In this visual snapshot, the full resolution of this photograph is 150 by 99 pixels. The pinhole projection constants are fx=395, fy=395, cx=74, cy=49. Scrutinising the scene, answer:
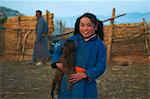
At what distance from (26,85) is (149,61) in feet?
21.9

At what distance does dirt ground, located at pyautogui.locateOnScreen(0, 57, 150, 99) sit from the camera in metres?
7.77

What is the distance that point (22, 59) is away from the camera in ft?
49.0

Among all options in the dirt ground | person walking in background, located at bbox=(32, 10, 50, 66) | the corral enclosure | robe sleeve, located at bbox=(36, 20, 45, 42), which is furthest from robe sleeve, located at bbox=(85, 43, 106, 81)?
the corral enclosure

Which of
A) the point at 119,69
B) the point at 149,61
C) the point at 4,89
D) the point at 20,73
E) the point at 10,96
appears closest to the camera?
the point at 10,96

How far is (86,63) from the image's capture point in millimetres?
3910

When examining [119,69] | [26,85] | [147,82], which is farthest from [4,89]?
[119,69]

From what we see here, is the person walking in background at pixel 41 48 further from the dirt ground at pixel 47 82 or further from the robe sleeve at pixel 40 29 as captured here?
the dirt ground at pixel 47 82

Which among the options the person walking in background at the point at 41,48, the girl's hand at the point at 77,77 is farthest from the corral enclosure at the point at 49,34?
the girl's hand at the point at 77,77

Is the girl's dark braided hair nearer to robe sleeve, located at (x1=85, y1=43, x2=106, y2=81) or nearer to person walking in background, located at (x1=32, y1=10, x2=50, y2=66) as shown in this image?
robe sleeve, located at (x1=85, y1=43, x2=106, y2=81)

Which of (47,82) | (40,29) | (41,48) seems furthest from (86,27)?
(41,48)

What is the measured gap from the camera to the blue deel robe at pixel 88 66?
3.88 m

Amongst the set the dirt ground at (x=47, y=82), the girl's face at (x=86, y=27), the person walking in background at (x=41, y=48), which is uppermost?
the girl's face at (x=86, y=27)

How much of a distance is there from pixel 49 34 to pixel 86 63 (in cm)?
1095

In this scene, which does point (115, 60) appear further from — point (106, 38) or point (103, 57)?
point (103, 57)
